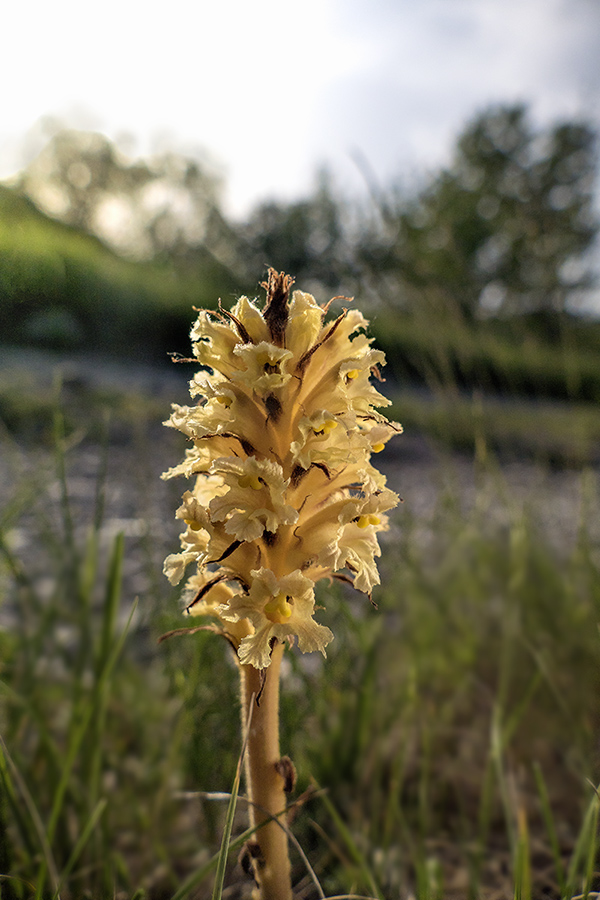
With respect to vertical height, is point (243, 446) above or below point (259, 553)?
above

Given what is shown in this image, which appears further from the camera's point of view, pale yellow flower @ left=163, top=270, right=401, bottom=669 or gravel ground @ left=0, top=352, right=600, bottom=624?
gravel ground @ left=0, top=352, right=600, bottom=624

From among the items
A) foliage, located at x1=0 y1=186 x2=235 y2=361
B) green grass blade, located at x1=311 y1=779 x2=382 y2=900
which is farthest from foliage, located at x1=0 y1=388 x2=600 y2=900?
foliage, located at x1=0 y1=186 x2=235 y2=361

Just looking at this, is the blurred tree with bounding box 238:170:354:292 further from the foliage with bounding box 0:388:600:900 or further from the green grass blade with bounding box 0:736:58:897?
the green grass blade with bounding box 0:736:58:897

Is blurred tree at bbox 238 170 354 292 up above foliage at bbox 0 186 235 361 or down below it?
above

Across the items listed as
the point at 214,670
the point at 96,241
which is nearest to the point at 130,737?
the point at 214,670

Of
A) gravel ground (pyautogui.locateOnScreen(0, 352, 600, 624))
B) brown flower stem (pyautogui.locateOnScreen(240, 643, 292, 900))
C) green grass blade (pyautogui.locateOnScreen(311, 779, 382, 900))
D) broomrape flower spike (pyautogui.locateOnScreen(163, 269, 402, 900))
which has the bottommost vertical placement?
green grass blade (pyautogui.locateOnScreen(311, 779, 382, 900))

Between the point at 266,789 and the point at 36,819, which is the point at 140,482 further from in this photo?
the point at 266,789

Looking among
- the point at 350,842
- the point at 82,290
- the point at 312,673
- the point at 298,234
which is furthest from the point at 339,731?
the point at 298,234

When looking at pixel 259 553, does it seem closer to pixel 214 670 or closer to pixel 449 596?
pixel 214 670

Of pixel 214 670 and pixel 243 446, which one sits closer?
pixel 243 446
